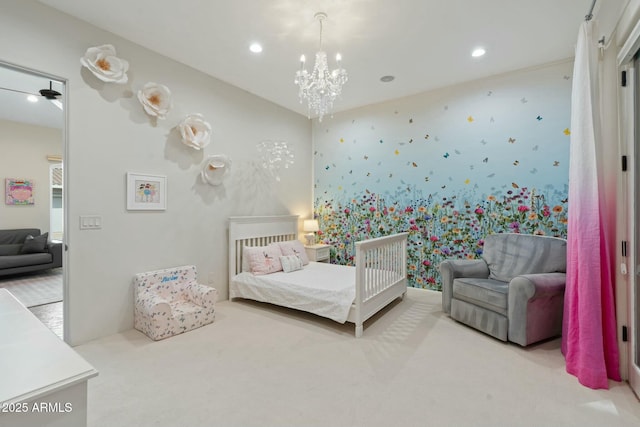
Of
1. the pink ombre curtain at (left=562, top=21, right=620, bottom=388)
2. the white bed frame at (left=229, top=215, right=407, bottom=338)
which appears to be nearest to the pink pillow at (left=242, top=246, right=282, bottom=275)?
the white bed frame at (left=229, top=215, right=407, bottom=338)

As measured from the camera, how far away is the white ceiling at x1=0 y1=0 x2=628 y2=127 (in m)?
2.33

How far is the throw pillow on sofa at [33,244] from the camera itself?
4984 mm

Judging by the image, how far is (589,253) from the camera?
76.8 inches

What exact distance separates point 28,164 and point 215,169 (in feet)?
15.0

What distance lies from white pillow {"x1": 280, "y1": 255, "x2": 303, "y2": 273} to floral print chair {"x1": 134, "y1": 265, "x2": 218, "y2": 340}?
0.94 meters

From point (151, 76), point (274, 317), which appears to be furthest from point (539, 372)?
point (151, 76)

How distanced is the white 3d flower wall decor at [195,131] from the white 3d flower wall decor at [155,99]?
8.6 inches

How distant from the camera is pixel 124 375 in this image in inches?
80.1

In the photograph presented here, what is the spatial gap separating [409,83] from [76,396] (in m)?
4.09

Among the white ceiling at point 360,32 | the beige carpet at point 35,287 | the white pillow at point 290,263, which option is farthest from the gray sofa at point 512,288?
the beige carpet at point 35,287

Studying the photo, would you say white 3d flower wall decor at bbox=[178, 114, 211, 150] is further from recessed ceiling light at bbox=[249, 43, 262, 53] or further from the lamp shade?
the lamp shade

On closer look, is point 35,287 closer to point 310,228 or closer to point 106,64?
point 106,64

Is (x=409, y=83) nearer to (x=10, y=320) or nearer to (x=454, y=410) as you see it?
(x=454, y=410)

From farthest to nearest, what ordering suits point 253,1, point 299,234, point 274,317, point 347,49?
point 299,234
point 274,317
point 347,49
point 253,1
